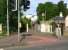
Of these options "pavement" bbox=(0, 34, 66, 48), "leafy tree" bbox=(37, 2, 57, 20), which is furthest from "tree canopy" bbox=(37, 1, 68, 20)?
"pavement" bbox=(0, 34, 66, 48)

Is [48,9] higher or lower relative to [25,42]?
higher

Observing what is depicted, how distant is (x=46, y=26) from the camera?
8856cm

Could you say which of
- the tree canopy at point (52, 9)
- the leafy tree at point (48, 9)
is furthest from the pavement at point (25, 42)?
the leafy tree at point (48, 9)

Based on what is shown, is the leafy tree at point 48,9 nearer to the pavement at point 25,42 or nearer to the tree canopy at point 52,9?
the tree canopy at point 52,9

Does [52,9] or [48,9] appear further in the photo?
[48,9]

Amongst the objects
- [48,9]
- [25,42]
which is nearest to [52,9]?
[48,9]

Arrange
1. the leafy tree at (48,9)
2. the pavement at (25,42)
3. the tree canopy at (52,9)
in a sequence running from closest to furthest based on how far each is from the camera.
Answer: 1. the pavement at (25,42)
2. the tree canopy at (52,9)
3. the leafy tree at (48,9)

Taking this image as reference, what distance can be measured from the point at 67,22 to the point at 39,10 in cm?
3761

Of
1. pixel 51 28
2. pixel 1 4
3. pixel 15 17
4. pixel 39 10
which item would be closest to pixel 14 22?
pixel 15 17

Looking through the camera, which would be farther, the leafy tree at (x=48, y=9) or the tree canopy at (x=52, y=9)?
the leafy tree at (x=48, y=9)

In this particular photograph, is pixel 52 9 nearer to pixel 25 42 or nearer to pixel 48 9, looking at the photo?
pixel 48 9

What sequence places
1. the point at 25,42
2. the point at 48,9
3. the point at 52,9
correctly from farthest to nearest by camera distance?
the point at 48,9 → the point at 52,9 → the point at 25,42

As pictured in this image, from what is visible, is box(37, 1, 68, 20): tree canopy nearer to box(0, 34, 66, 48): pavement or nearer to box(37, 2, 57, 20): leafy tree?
box(37, 2, 57, 20): leafy tree

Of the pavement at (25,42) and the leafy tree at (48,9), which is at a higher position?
the leafy tree at (48,9)
